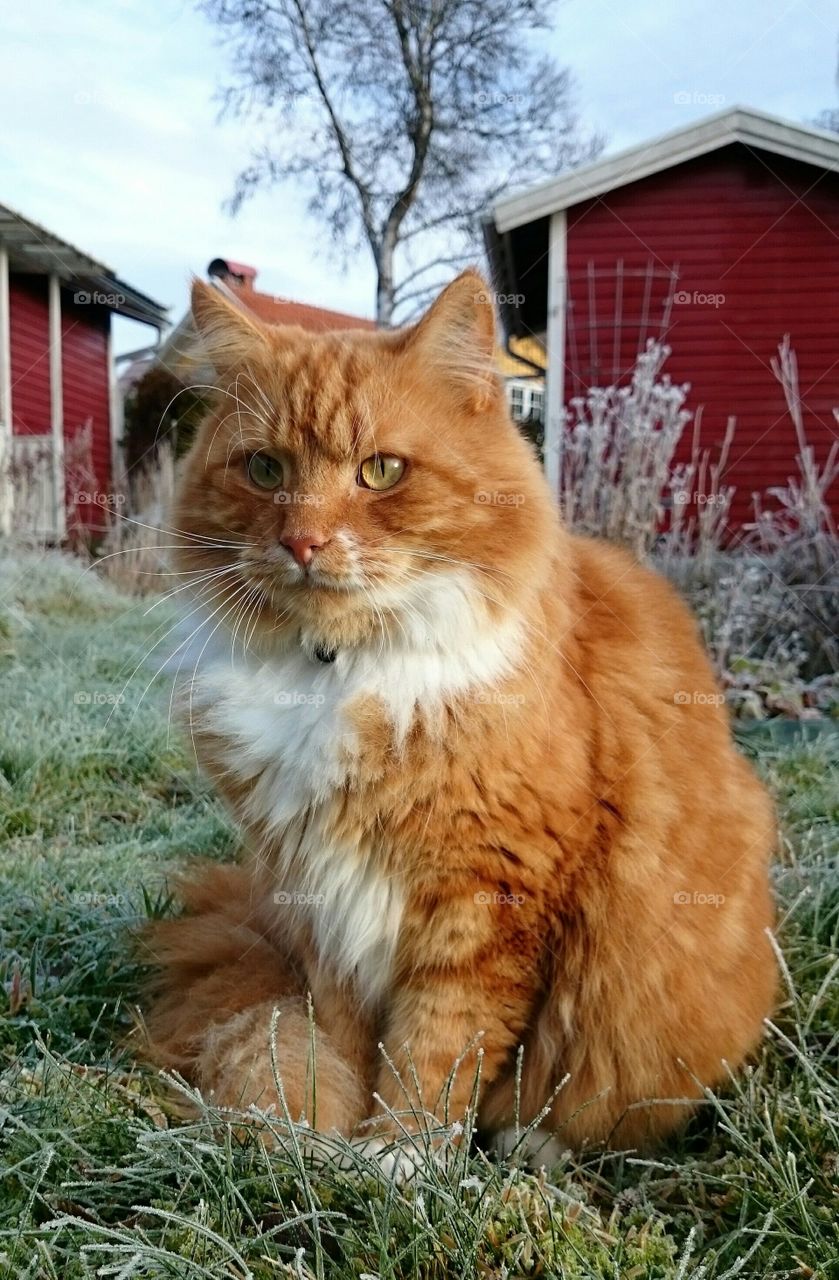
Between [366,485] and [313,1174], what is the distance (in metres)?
1.22

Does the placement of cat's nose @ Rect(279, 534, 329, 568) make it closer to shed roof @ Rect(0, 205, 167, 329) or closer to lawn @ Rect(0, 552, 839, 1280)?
lawn @ Rect(0, 552, 839, 1280)

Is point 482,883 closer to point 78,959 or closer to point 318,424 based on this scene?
point 318,424

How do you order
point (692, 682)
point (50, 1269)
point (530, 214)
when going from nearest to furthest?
point (50, 1269), point (692, 682), point (530, 214)

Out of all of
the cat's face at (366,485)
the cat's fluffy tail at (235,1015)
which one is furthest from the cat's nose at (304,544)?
the cat's fluffy tail at (235,1015)

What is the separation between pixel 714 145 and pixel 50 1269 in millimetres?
11360

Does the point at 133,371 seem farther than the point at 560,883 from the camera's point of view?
Yes

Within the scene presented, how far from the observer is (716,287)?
10773mm

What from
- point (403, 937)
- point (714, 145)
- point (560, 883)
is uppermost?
point (714, 145)

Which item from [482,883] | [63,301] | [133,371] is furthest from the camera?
[133,371]

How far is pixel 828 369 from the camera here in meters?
10.5

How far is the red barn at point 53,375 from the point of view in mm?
9406

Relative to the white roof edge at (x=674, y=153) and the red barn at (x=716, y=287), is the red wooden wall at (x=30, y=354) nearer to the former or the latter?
the red barn at (x=716, y=287)

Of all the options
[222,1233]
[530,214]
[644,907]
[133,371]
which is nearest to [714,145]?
[530,214]

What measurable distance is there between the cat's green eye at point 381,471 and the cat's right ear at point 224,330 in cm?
42
